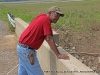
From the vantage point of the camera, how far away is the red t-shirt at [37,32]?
4.59 m

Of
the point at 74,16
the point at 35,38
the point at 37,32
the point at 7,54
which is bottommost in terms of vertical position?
the point at 74,16

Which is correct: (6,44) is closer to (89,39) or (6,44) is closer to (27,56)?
(89,39)

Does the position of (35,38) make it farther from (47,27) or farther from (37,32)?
(47,27)

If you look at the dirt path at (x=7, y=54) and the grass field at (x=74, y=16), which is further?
the grass field at (x=74, y=16)

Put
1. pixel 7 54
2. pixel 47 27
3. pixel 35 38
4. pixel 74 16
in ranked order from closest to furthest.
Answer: pixel 47 27, pixel 35 38, pixel 7 54, pixel 74 16

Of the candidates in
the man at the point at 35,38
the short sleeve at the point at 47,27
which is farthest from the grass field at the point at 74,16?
the short sleeve at the point at 47,27

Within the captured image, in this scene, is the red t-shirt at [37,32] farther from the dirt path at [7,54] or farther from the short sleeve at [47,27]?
the dirt path at [7,54]

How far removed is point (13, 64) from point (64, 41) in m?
5.82

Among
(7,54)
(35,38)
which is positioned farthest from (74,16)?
(35,38)

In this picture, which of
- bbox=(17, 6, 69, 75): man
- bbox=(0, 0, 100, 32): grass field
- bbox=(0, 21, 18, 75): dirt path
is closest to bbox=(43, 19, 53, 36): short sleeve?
bbox=(17, 6, 69, 75): man

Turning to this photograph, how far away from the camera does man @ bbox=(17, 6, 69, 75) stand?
4.62 m

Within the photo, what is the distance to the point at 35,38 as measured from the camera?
4.69 metres

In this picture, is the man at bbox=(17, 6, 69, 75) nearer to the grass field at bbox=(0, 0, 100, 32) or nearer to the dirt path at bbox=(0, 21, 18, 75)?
the dirt path at bbox=(0, 21, 18, 75)

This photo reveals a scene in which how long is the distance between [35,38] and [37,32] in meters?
0.11
